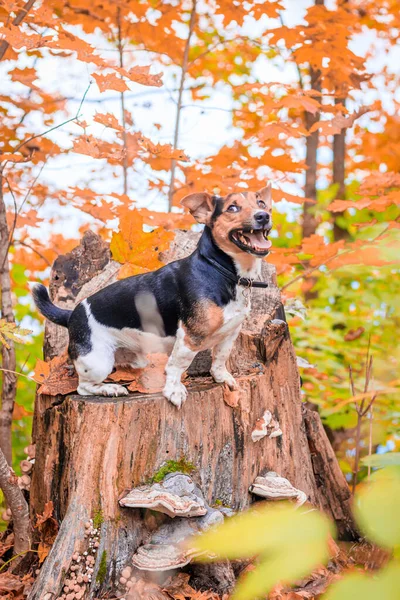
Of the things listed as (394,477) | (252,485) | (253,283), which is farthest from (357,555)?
(394,477)

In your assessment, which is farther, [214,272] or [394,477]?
[214,272]

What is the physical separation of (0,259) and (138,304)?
3.93 ft

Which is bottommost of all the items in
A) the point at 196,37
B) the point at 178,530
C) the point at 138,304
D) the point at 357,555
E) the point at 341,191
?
the point at 357,555

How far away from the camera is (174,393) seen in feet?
9.19

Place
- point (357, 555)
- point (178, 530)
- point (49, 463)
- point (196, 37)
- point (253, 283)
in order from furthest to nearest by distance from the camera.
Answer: point (196, 37), point (357, 555), point (49, 463), point (253, 283), point (178, 530)

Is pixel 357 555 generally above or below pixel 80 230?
below

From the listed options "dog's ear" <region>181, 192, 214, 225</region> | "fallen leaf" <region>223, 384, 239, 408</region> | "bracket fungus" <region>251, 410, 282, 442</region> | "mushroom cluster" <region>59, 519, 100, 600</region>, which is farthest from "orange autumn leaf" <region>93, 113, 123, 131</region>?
"mushroom cluster" <region>59, 519, 100, 600</region>

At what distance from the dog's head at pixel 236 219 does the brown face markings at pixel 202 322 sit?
0.29 metres

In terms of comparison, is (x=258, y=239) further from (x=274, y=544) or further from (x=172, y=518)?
(x=274, y=544)

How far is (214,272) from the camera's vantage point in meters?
2.77

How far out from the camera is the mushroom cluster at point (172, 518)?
8.21 ft

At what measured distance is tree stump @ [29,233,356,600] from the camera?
266 cm

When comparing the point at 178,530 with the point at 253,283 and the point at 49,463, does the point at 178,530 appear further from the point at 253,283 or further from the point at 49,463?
the point at 253,283

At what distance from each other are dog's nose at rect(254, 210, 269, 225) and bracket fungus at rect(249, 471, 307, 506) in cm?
142
